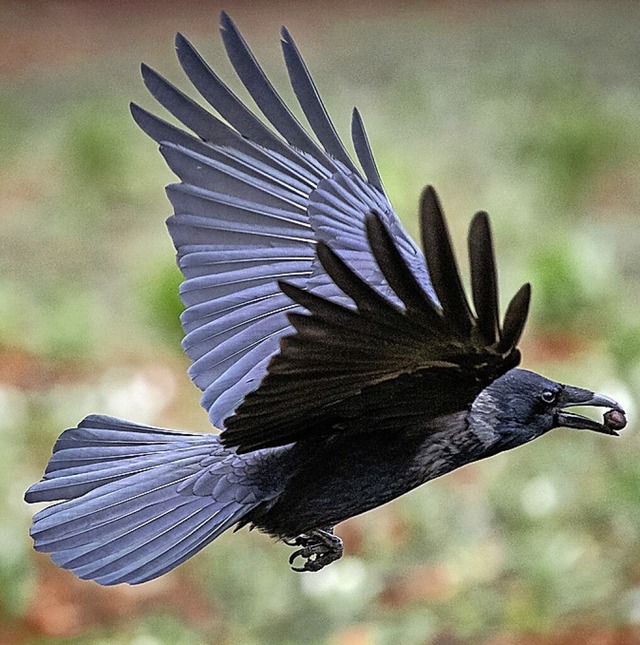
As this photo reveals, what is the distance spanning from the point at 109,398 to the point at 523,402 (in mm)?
2105

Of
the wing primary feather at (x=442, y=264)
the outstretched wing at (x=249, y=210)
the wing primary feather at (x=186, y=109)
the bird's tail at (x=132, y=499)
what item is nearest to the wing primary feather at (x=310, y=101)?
the outstretched wing at (x=249, y=210)

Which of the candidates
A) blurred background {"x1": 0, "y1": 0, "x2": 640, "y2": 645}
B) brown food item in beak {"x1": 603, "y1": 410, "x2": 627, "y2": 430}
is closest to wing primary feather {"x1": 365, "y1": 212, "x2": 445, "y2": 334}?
brown food item in beak {"x1": 603, "y1": 410, "x2": 627, "y2": 430}

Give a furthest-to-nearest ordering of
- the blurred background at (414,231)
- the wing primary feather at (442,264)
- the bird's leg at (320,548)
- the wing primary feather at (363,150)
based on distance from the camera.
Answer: the blurred background at (414,231), the wing primary feather at (363,150), the bird's leg at (320,548), the wing primary feather at (442,264)

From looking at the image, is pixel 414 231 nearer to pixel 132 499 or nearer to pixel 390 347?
pixel 132 499

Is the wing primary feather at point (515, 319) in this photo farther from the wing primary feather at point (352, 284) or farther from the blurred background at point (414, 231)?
the blurred background at point (414, 231)

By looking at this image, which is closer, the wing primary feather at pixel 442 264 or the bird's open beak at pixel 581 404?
the wing primary feather at pixel 442 264

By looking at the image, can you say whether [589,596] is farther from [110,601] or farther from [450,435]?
[450,435]

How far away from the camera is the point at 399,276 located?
1601mm

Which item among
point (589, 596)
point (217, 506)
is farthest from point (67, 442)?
point (589, 596)

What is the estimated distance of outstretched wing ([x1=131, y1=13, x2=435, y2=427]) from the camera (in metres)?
2.29

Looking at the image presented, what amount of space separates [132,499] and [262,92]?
30.4 inches

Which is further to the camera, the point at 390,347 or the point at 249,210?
the point at 249,210

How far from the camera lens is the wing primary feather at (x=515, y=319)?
1.58 metres

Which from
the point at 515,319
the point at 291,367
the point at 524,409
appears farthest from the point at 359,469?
the point at 515,319
